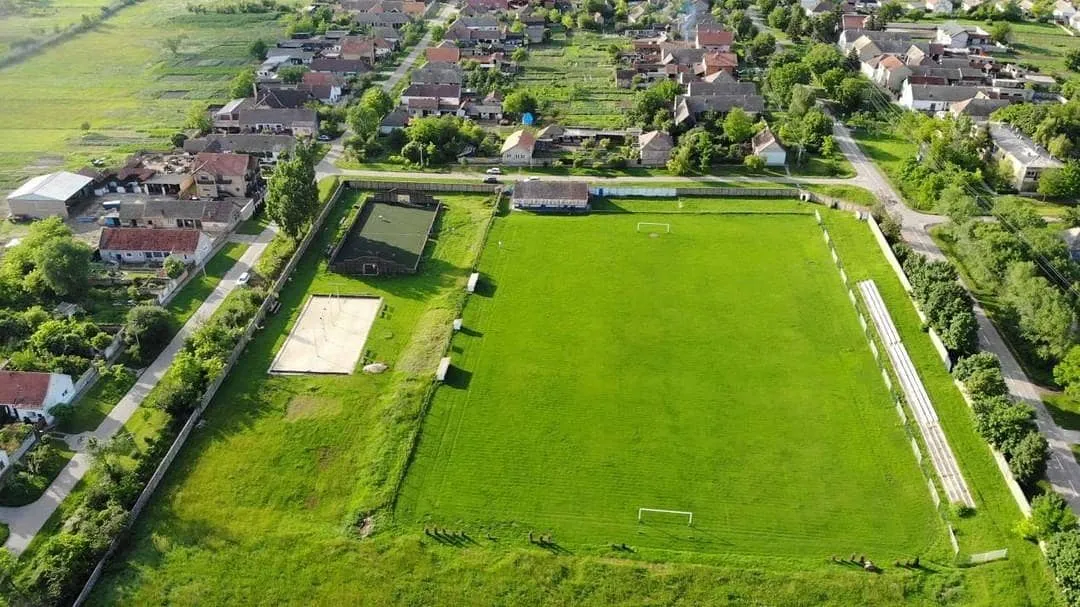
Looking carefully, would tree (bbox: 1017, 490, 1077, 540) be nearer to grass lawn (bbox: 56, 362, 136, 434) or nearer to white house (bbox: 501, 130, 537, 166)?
grass lawn (bbox: 56, 362, 136, 434)

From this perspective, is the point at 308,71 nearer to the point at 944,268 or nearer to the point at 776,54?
the point at 776,54

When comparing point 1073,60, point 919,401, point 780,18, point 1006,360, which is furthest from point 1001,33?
point 919,401

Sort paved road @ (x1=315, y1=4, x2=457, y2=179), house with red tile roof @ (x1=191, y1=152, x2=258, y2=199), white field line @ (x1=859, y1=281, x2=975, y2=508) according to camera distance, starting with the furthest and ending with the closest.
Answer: paved road @ (x1=315, y1=4, x2=457, y2=179) → house with red tile roof @ (x1=191, y1=152, x2=258, y2=199) → white field line @ (x1=859, y1=281, x2=975, y2=508)

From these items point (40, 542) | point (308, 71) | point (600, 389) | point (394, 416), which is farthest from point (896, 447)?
point (308, 71)

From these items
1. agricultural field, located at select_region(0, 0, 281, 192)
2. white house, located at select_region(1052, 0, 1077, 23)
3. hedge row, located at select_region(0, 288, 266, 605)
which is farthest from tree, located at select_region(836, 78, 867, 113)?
agricultural field, located at select_region(0, 0, 281, 192)

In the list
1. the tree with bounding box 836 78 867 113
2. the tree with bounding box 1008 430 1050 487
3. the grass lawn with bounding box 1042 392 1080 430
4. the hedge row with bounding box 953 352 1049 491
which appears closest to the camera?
the tree with bounding box 1008 430 1050 487
